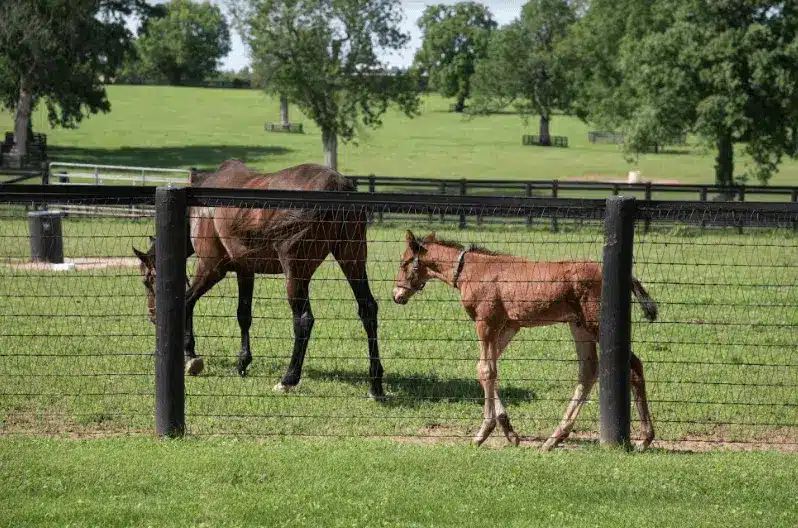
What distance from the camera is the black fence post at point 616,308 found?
666 centimetres

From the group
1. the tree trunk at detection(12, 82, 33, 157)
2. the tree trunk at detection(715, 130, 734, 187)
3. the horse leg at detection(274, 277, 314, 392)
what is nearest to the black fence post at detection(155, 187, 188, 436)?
the horse leg at detection(274, 277, 314, 392)

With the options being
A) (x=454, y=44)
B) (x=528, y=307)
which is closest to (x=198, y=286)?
(x=528, y=307)

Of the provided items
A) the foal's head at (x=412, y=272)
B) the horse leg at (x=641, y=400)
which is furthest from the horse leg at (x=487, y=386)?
the horse leg at (x=641, y=400)

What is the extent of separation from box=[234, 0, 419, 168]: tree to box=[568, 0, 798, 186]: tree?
13817 millimetres

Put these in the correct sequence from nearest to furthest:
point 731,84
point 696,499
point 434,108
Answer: point 696,499, point 731,84, point 434,108

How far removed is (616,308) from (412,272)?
5.59 ft

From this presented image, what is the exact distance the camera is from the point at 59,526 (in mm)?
5074

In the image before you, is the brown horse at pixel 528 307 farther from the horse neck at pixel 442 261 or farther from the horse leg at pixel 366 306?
the horse leg at pixel 366 306

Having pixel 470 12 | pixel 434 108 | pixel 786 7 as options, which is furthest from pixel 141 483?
pixel 470 12

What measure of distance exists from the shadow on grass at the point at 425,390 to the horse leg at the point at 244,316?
2.00 feet

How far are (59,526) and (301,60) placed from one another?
3887 centimetres

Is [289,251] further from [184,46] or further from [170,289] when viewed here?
[184,46]

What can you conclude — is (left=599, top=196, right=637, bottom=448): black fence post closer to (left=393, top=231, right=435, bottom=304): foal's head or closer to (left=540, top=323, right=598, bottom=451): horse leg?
(left=540, top=323, right=598, bottom=451): horse leg

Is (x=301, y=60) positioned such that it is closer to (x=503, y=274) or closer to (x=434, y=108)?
Result: (x=503, y=274)
